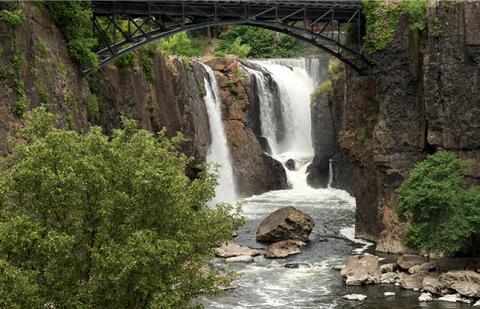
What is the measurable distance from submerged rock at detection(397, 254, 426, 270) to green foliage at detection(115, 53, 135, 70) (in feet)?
56.2

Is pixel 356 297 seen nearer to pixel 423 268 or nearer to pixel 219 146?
pixel 423 268

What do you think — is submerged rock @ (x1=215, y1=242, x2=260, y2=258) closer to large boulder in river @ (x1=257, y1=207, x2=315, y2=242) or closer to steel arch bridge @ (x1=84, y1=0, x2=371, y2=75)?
large boulder in river @ (x1=257, y1=207, x2=315, y2=242)

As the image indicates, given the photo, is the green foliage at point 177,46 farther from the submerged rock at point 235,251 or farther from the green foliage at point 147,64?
the submerged rock at point 235,251

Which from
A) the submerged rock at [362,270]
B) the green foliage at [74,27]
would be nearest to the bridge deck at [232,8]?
the green foliage at [74,27]

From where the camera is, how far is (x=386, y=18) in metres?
35.9

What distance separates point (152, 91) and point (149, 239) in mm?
27761

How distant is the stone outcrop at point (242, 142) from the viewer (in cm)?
5341

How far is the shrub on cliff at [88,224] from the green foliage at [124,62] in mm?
20755

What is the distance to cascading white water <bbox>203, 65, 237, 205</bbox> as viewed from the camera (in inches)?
2056

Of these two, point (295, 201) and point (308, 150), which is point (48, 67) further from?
point (308, 150)

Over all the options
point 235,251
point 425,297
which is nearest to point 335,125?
point 235,251

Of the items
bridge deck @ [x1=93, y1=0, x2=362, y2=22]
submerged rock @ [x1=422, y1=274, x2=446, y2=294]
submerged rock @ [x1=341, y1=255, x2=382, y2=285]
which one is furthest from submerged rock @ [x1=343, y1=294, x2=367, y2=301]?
bridge deck @ [x1=93, y1=0, x2=362, y2=22]

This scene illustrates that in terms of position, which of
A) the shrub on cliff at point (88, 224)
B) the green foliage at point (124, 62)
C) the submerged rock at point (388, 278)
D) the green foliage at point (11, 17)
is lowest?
the submerged rock at point (388, 278)

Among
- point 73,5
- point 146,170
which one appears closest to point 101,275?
point 146,170
